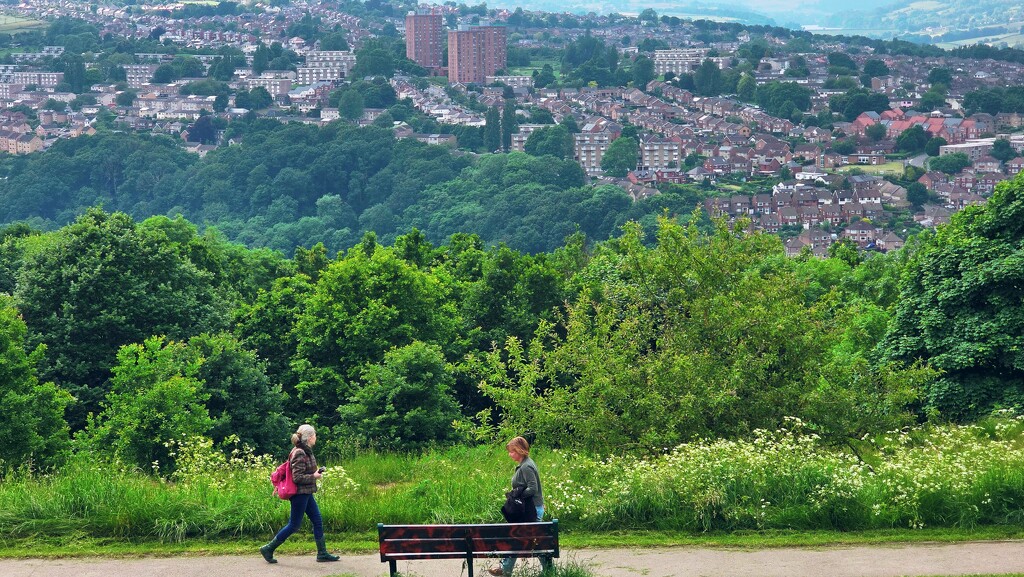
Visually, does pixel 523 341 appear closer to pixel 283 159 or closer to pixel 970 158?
pixel 283 159

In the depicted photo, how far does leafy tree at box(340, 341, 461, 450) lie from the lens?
1820 cm

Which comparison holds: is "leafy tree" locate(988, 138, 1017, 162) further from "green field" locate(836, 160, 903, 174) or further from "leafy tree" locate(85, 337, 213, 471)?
"leafy tree" locate(85, 337, 213, 471)

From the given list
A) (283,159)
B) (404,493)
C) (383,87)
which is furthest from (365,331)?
(383,87)

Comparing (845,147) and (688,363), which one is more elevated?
(688,363)

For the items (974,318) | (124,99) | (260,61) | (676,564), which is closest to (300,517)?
(676,564)

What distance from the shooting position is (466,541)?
7961 millimetres

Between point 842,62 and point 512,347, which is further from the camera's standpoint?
point 842,62

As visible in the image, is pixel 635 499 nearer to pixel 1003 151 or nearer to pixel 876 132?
pixel 1003 151

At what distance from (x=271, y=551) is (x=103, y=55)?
194 meters

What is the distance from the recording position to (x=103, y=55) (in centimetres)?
18975

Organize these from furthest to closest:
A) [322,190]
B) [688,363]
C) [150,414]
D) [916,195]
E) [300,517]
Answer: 1. [322,190]
2. [916,195]
3. [150,414]
4. [688,363]
5. [300,517]

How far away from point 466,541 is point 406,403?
35.4 feet

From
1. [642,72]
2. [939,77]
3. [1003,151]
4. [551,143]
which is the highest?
[642,72]

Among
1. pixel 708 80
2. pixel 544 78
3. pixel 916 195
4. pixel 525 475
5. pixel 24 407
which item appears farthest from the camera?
pixel 544 78
